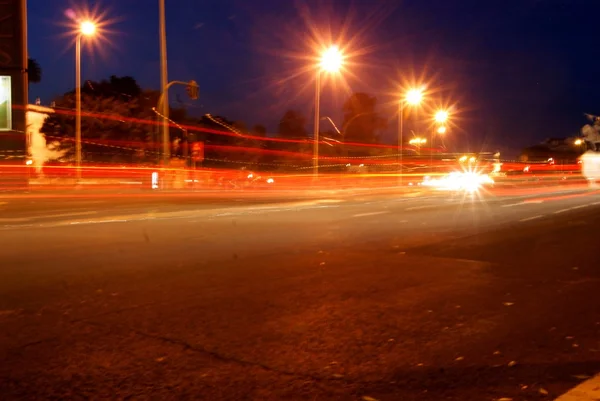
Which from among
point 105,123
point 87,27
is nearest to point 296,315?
point 87,27

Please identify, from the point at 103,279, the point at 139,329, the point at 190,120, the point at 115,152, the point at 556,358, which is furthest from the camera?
the point at 190,120

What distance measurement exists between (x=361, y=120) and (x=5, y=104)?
66.4 metres

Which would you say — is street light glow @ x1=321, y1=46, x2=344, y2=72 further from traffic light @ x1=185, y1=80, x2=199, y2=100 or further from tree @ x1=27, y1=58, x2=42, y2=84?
tree @ x1=27, y1=58, x2=42, y2=84

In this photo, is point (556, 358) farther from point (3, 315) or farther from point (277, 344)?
point (3, 315)

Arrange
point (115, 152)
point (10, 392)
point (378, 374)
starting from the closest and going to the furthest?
point (10, 392)
point (378, 374)
point (115, 152)

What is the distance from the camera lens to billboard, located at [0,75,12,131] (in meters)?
17.1

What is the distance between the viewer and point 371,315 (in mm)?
7645

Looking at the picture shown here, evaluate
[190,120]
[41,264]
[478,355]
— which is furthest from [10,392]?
[190,120]

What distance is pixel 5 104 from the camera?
18.0m

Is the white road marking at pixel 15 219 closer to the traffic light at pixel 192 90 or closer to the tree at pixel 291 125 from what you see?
the traffic light at pixel 192 90

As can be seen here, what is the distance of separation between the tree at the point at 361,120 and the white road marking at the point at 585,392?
248 feet

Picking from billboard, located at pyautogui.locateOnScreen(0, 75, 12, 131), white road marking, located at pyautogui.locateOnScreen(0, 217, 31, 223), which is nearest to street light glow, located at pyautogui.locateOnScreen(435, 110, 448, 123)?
white road marking, located at pyautogui.locateOnScreen(0, 217, 31, 223)

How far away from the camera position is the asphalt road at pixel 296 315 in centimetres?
534

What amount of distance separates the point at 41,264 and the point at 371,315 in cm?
594
